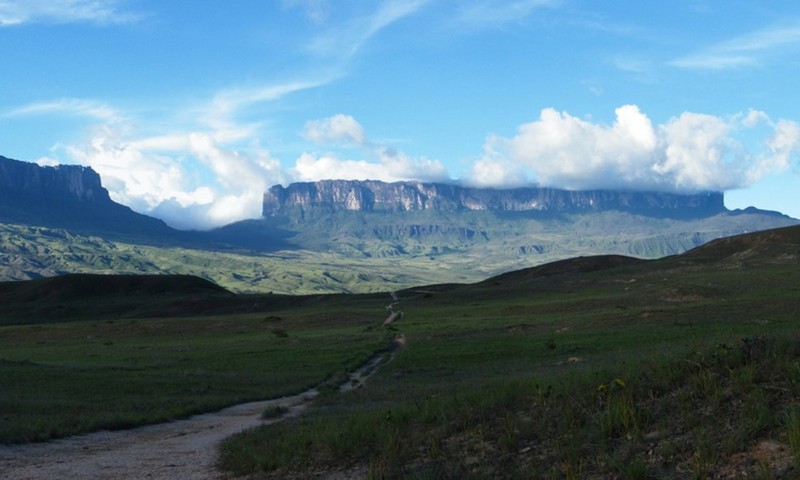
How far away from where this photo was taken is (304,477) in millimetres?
15797

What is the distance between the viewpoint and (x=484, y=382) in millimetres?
31391

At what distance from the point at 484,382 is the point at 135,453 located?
14.4m

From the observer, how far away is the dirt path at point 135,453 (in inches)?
737

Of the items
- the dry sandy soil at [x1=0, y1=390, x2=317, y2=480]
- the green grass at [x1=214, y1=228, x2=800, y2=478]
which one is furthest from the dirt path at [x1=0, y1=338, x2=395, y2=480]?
the green grass at [x1=214, y1=228, x2=800, y2=478]

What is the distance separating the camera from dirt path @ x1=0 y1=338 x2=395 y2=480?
18719 millimetres

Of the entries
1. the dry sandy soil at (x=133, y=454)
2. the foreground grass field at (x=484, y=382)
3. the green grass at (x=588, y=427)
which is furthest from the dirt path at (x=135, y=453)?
the green grass at (x=588, y=427)

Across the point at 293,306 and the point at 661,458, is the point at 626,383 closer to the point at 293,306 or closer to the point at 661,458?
the point at 661,458

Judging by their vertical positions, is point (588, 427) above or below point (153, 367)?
above

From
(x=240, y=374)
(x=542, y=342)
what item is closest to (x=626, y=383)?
(x=240, y=374)

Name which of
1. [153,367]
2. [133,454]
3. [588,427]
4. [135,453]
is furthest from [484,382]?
[153,367]

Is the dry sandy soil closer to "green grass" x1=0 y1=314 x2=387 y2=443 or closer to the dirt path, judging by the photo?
the dirt path

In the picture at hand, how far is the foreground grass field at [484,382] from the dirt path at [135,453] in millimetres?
941

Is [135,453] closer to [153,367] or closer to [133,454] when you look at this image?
[133,454]

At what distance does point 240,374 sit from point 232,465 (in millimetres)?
29671
